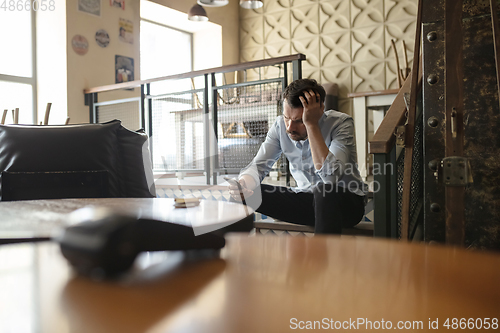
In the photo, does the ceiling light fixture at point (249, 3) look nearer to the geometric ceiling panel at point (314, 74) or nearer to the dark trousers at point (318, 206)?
the geometric ceiling panel at point (314, 74)

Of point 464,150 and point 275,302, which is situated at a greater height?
point 464,150

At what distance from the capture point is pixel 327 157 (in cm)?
192

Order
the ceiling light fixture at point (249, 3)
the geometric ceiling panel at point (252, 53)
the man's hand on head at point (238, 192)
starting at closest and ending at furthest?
the man's hand on head at point (238, 192), the ceiling light fixture at point (249, 3), the geometric ceiling panel at point (252, 53)

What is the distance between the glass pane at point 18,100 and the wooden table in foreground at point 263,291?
5156 mm

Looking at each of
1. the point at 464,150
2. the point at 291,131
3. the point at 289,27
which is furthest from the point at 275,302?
the point at 289,27

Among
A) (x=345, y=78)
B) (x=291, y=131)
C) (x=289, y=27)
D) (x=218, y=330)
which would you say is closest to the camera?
(x=218, y=330)

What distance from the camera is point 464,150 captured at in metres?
1.42

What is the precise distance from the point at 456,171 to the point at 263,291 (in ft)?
4.07

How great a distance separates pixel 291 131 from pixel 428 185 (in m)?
0.81

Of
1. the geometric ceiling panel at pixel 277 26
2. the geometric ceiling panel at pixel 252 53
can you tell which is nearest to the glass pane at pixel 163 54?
the geometric ceiling panel at pixel 252 53

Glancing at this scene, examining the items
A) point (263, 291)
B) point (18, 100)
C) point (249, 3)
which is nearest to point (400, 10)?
point (249, 3)

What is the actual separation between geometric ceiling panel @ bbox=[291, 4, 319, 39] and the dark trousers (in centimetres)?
508

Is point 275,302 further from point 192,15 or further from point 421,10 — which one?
point 192,15

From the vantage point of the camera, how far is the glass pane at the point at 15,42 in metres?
4.76
